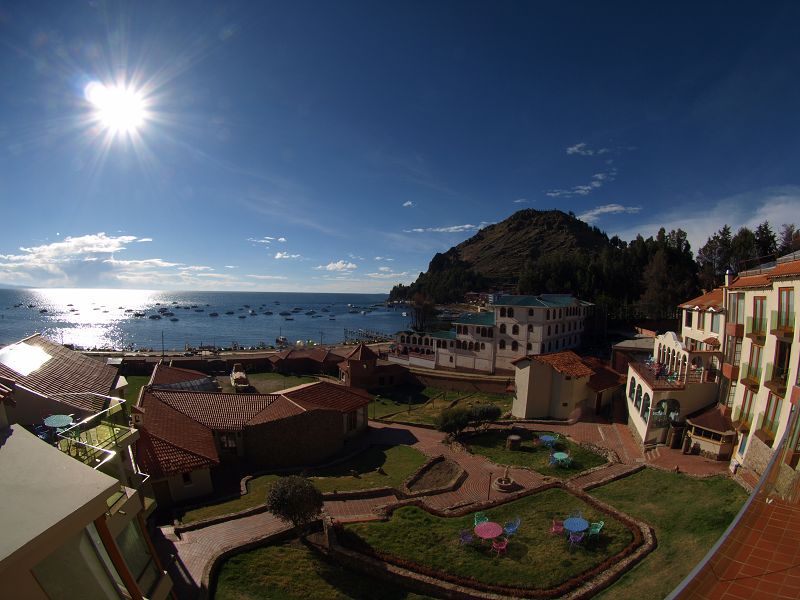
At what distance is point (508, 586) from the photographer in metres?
12.4

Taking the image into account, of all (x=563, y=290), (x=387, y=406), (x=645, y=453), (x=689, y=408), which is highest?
(x=563, y=290)

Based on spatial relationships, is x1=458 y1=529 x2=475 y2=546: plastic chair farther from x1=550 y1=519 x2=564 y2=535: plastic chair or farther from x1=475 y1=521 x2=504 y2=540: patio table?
x1=550 y1=519 x2=564 y2=535: plastic chair

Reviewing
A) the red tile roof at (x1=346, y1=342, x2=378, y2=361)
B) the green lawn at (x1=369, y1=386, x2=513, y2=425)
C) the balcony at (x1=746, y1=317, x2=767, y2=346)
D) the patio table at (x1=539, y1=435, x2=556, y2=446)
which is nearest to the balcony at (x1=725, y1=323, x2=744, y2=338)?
the balcony at (x1=746, y1=317, x2=767, y2=346)

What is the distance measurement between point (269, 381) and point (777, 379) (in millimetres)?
43779

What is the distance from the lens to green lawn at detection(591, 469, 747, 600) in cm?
1161

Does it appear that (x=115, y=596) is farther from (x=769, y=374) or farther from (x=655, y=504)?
(x=769, y=374)

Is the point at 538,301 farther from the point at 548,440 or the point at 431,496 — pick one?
the point at 431,496

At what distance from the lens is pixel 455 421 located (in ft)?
88.9

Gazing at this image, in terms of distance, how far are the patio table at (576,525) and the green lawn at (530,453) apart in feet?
21.8

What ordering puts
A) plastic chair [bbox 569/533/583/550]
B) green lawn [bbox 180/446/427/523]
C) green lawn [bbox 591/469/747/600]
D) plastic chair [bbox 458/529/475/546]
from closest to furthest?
green lawn [bbox 591/469/747/600] → plastic chair [bbox 569/533/583/550] → plastic chair [bbox 458/529/475/546] → green lawn [bbox 180/446/427/523]

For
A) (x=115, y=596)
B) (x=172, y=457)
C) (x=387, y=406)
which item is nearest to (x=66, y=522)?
(x=115, y=596)

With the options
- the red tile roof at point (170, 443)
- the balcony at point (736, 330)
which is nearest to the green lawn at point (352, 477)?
the red tile roof at point (170, 443)

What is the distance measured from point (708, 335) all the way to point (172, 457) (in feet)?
102

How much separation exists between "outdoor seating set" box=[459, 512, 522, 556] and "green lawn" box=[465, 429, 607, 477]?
711 centimetres
